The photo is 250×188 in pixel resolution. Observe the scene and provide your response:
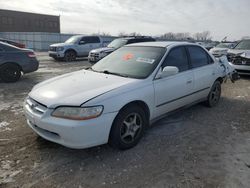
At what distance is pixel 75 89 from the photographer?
3.32 m

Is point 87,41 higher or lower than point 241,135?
higher

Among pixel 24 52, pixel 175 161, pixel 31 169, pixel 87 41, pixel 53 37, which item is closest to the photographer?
pixel 31 169

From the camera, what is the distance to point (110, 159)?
3262 millimetres

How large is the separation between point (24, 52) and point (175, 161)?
7.20 m

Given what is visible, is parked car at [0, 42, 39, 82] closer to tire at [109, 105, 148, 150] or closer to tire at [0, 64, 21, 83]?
tire at [0, 64, 21, 83]

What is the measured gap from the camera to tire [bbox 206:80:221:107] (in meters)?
5.46

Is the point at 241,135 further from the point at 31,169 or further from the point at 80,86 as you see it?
the point at 31,169

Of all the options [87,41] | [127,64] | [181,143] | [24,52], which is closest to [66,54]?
[87,41]

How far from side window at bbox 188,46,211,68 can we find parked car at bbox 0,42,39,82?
6.13 metres

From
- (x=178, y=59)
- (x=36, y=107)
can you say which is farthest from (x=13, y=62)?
(x=178, y=59)

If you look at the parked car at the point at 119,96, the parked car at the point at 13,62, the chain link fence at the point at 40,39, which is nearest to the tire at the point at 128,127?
the parked car at the point at 119,96

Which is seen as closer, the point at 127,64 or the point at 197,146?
the point at 197,146

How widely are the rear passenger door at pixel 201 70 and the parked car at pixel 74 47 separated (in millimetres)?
11974

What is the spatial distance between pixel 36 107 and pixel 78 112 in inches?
29.4
